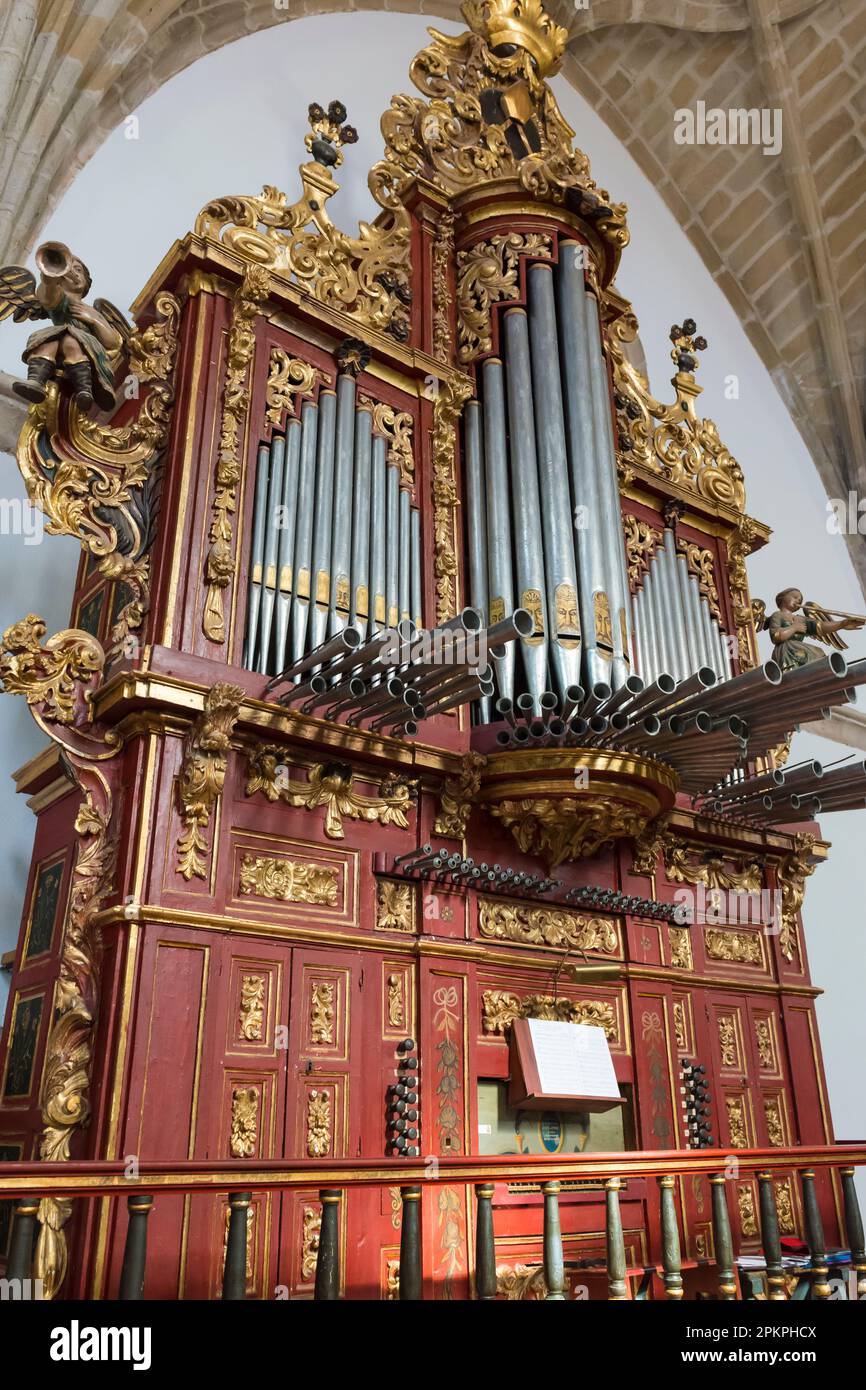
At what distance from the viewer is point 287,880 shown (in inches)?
203

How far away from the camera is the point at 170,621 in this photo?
516 cm

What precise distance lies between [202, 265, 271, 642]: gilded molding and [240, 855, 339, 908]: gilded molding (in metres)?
1.08

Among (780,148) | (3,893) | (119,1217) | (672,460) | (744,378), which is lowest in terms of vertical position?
(119,1217)

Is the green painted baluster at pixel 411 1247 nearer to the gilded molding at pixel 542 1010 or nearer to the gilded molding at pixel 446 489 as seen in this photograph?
the gilded molding at pixel 542 1010

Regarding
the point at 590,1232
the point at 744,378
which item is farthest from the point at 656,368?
the point at 590,1232

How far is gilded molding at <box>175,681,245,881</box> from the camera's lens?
4.86 m

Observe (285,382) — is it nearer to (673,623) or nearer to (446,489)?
(446,489)

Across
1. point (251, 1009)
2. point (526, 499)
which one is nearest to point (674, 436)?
point (526, 499)

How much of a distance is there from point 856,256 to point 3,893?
450 inches

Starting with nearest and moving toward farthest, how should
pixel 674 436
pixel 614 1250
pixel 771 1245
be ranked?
pixel 614 1250 → pixel 771 1245 → pixel 674 436

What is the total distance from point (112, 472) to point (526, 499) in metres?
2.35
